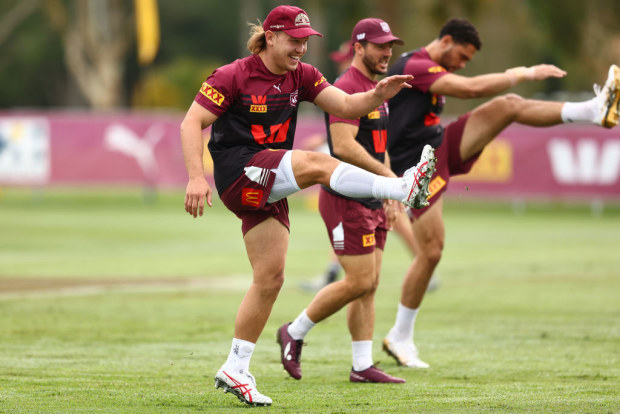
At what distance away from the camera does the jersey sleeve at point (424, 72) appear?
8.44m

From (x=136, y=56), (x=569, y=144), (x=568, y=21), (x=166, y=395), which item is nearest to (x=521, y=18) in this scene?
(x=568, y=21)

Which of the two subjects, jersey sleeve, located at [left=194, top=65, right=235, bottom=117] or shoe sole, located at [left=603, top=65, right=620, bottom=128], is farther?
shoe sole, located at [left=603, top=65, right=620, bottom=128]

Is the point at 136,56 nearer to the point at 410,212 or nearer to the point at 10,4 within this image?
the point at 10,4

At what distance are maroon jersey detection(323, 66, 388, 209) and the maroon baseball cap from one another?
112cm

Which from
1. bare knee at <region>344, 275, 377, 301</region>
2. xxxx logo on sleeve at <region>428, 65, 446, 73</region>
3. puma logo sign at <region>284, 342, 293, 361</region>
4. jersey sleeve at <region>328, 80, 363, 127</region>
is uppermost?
xxxx logo on sleeve at <region>428, 65, 446, 73</region>

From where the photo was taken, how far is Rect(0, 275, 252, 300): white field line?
1248 centimetres

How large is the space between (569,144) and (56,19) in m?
33.9

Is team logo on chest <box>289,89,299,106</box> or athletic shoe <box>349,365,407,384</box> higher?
team logo on chest <box>289,89,299,106</box>

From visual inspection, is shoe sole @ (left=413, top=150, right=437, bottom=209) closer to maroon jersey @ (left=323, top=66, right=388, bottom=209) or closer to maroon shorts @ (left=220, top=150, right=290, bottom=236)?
maroon shorts @ (left=220, top=150, right=290, bottom=236)

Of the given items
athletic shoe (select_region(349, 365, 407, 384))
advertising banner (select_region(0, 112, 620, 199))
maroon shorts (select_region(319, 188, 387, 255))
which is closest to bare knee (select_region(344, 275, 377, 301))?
maroon shorts (select_region(319, 188, 387, 255))

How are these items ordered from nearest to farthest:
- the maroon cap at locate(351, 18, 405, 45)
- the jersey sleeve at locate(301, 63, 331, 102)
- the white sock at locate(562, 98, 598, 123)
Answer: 1. the jersey sleeve at locate(301, 63, 331, 102)
2. the maroon cap at locate(351, 18, 405, 45)
3. the white sock at locate(562, 98, 598, 123)

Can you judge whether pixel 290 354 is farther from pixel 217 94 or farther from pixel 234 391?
pixel 217 94

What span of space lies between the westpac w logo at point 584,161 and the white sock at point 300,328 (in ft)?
58.7

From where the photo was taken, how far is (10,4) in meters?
61.8
